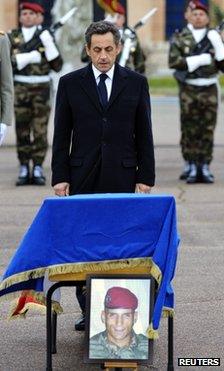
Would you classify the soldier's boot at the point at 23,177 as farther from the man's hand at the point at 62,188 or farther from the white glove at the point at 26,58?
the man's hand at the point at 62,188

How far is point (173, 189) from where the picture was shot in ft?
45.1

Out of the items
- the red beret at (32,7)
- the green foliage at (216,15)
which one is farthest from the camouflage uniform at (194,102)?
the green foliage at (216,15)

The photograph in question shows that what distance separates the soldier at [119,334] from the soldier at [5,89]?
11.0 feet

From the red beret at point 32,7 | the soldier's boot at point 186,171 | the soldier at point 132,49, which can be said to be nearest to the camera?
the red beret at point 32,7

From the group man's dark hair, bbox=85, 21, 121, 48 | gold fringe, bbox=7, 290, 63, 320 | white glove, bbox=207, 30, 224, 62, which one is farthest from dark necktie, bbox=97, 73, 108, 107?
white glove, bbox=207, 30, 224, 62

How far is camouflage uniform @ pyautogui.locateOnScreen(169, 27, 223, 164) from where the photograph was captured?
14.1 meters

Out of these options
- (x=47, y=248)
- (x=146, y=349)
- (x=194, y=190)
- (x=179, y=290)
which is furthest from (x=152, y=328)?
(x=194, y=190)

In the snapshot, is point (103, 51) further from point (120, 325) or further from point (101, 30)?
point (120, 325)

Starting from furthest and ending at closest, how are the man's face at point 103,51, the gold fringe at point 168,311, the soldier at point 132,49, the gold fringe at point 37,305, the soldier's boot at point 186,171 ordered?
the soldier at point 132,49
the soldier's boot at point 186,171
the man's face at point 103,51
the gold fringe at point 37,305
the gold fringe at point 168,311

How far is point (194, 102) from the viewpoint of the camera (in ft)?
46.8

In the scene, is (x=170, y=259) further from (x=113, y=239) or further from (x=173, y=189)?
(x=173, y=189)

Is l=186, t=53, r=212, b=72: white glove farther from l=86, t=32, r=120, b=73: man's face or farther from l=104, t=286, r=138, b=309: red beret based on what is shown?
l=104, t=286, r=138, b=309: red beret

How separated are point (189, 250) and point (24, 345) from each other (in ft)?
10.3

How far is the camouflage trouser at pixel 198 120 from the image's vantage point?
1421 cm
